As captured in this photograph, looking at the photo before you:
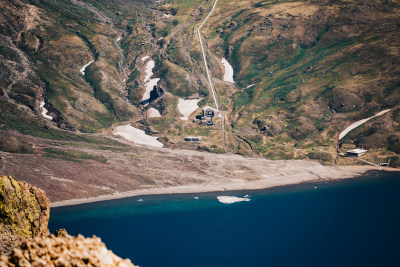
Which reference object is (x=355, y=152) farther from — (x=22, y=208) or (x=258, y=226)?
(x=22, y=208)

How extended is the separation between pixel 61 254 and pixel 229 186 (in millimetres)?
155780

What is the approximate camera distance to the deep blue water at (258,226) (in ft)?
337

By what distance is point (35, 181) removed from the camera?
14812cm

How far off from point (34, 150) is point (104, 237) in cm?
8002

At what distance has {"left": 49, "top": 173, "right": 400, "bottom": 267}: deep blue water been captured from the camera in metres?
103

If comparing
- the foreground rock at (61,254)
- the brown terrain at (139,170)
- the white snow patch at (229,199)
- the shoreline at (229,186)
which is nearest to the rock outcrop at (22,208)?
the foreground rock at (61,254)

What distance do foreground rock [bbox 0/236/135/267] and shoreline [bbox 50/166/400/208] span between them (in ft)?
472

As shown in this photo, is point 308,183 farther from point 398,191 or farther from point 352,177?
point 398,191

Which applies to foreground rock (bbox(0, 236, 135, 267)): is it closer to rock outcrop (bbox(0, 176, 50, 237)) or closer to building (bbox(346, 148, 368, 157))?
rock outcrop (bbox(0, 176, 50, 237))

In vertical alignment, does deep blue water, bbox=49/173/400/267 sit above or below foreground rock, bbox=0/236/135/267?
below

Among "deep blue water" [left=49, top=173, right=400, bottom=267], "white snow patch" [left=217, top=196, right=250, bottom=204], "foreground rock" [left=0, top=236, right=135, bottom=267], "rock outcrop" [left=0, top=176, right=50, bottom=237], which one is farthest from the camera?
"white snow patch" [left=217, top=196, right=250, bottom=204]

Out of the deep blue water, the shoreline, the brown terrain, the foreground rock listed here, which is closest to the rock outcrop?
the foreground rock

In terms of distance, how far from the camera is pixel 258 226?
126m

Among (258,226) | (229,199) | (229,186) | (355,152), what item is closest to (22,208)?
(258,226)
